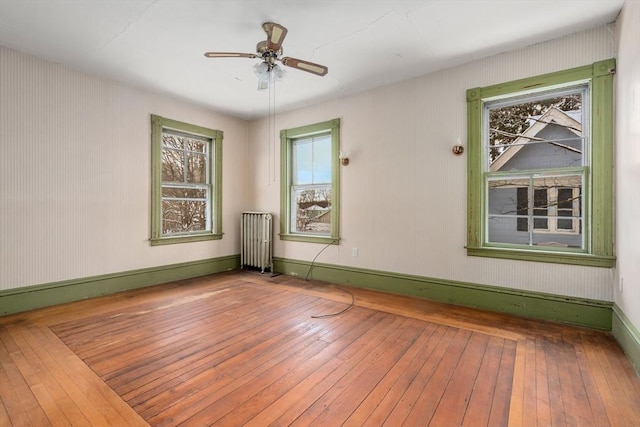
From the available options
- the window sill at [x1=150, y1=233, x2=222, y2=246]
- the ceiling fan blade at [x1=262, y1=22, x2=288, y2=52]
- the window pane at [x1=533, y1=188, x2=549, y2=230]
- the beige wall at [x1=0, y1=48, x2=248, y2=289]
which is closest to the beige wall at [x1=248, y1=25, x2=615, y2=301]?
the window pane at [x1=533, y1=188, x2=549, y2=230]

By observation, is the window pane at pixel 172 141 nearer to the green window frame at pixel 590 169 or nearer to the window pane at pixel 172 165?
the window pane at pixel 172 165

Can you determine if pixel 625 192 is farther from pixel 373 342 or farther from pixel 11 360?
pixel 11 360

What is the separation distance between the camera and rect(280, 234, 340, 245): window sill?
451 cm

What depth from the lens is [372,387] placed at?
1860 mm

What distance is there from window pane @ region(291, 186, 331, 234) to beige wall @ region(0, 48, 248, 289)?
198 cm

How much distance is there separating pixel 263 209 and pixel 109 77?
286 centimetres

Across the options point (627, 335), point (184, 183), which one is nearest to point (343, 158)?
point (184, 183)

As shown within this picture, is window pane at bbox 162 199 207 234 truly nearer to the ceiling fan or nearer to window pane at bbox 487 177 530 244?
the ceiling fan

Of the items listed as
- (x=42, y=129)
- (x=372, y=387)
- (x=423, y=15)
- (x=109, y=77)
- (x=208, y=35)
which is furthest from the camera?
(x=109, y=77)

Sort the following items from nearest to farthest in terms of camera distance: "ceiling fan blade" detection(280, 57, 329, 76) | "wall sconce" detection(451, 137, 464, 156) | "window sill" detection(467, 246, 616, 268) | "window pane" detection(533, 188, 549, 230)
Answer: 1. "ceiling fan blade" detection(280, 57, 329, 76)
2. "window sill" detection(467, 246, 616, 268)
3. "window pane" detection(533, 188, 549, 230)
4. "wall sconce" detection(451, 137, 464, 156)

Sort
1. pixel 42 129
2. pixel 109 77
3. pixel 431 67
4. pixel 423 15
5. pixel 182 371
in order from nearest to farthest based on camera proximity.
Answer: pixel 182 371 < pixel 423 15 < pixel 42 129 < pixel 431 67 < pixel 109 77

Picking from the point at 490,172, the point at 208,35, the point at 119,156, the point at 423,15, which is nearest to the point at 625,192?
the point at 490,172

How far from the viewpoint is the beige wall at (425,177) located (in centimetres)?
291

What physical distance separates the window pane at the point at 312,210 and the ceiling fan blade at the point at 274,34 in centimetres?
238
